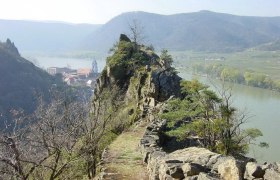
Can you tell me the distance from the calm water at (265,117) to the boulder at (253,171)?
2010 cm

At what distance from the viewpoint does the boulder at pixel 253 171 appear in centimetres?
941

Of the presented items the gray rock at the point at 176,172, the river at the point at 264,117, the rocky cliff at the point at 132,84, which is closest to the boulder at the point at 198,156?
the gray rock at the point at 176,172

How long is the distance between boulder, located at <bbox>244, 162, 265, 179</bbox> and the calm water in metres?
20.1

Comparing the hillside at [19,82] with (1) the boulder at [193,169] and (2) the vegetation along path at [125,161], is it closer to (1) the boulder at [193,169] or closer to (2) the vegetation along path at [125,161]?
(2) the vegetation along path at [125,161]

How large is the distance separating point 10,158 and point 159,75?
→ 25.1 metres

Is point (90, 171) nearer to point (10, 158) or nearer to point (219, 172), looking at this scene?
point (10, 158)

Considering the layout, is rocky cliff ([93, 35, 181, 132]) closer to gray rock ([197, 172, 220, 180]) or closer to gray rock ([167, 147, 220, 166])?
gray rock ([167, 147, 220, 166])

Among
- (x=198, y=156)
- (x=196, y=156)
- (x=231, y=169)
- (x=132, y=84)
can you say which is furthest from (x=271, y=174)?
(x=132, y=84)

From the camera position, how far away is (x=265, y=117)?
6900cm

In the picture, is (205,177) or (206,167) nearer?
(205,177)

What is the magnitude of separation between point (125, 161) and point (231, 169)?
992 centimetres

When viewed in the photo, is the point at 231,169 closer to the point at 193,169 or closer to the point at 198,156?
the point at 193,169

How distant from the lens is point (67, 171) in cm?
2022

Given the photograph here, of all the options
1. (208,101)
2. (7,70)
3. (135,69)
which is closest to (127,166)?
(208,101)
